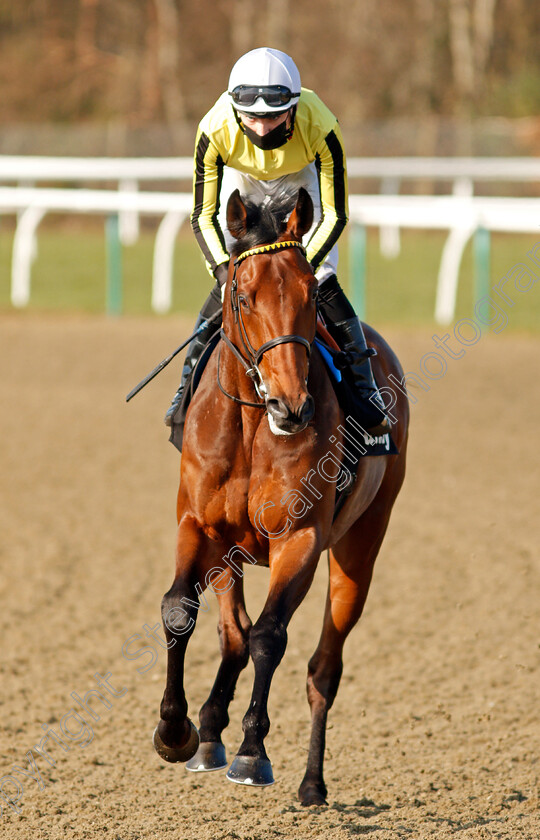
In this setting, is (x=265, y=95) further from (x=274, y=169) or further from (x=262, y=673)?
(x=262, y=673)

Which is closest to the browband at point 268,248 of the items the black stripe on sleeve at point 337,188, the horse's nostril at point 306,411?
the black stripe on sleeve at point 337,188

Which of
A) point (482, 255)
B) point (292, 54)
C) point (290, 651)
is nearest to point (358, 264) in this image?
point (482, 255)

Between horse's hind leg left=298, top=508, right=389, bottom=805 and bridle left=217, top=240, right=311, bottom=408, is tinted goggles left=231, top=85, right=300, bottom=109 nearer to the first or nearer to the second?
bridle left=217, top=240, right=311, bottom=408

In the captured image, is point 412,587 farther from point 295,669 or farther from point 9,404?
point 9,404

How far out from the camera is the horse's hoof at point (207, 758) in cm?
429

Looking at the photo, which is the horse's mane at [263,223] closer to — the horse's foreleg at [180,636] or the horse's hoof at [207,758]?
the horse's foreleg at [180,636]

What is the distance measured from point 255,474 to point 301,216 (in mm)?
919

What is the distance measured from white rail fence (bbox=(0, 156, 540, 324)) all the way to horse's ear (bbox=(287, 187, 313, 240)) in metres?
9.69

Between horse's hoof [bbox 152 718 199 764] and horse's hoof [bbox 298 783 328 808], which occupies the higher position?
horse's hoof [bbox 152 718 199 764]

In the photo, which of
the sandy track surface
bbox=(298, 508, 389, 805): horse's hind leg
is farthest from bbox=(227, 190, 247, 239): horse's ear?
the sandy track surface

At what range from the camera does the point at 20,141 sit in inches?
1006

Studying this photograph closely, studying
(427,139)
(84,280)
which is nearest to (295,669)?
(84,280)

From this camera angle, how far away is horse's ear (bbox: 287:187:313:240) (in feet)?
12.9

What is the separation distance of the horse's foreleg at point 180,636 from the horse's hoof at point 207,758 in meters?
0.21
